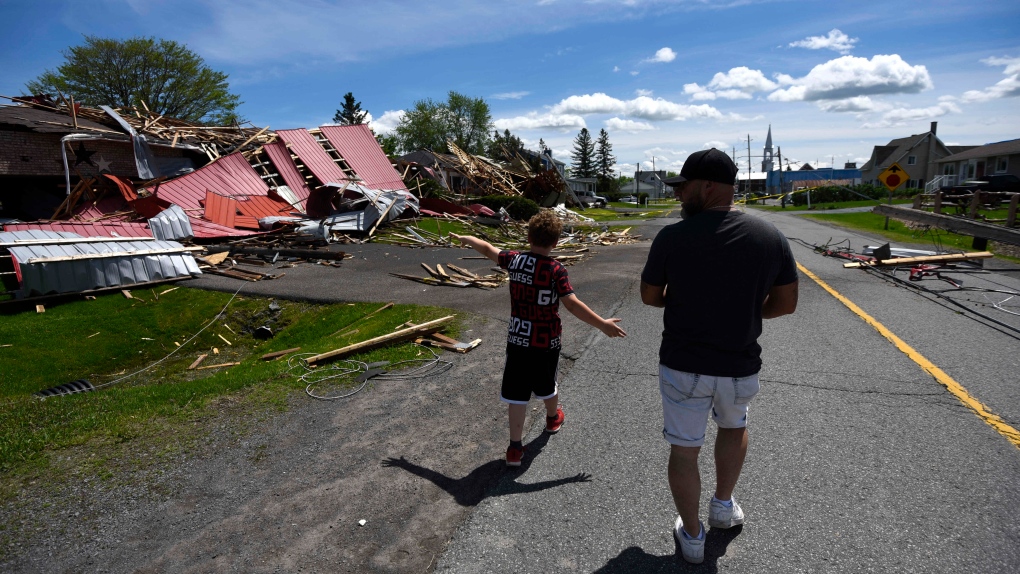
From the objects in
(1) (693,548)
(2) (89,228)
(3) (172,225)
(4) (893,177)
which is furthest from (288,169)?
(4) (893,177)

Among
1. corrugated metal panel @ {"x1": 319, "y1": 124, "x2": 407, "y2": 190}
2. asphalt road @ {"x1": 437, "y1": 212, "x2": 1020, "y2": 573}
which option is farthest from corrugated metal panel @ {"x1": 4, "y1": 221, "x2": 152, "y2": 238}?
asphalt road @ {"x1": 437, "y1": 212, "x2": 1020, "y2": 573}

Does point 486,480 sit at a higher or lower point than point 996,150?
lower

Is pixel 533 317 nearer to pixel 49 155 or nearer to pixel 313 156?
pixel 313 156

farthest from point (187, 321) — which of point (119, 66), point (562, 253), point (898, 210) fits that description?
point (119, 66)

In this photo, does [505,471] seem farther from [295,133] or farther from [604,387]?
[295,133]

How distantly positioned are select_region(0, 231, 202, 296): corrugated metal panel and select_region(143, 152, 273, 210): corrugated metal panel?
5.86 metres

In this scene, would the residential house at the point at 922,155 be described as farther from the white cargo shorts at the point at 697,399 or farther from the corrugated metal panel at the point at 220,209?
the white cargo shorts at the point at 697,399

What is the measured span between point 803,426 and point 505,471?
2.36 m

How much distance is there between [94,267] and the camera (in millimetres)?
10977

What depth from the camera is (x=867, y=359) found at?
5984mm

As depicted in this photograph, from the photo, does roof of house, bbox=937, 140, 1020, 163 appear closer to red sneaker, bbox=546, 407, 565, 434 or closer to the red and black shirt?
red sneaker, bbox=546, 407, 565, 434

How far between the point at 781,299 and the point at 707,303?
444 millimetres

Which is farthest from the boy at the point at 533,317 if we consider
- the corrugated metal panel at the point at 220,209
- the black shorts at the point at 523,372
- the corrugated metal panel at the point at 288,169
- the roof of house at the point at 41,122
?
the roof of house at the point at 41,122

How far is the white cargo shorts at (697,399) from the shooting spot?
8.82 feet
